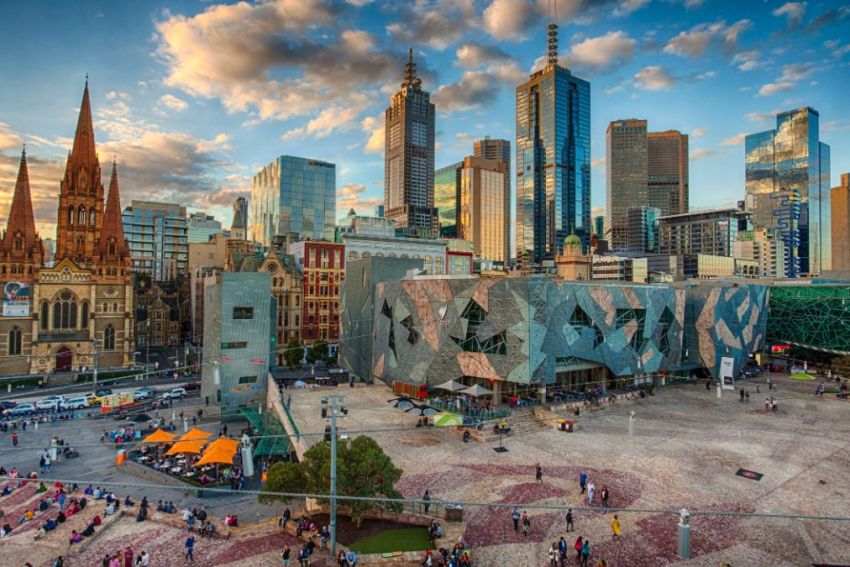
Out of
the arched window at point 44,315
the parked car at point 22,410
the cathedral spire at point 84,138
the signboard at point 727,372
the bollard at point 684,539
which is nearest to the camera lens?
the bollard at point 684,539

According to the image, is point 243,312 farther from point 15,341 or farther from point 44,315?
point 15,341

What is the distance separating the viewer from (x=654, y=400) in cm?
5153

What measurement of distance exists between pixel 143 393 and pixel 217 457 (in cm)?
3384

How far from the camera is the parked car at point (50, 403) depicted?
54781 millimetres

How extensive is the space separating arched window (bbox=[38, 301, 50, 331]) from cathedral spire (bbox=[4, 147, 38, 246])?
32.8ft

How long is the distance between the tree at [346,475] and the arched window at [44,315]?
73.7 meters

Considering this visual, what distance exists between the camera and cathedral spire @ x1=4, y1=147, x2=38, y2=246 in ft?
258

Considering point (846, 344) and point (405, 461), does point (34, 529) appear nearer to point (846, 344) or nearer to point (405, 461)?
point (405, 461)

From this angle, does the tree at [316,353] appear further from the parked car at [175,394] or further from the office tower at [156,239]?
the office tower at [156,239]

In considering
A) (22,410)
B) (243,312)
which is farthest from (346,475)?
(22,410)

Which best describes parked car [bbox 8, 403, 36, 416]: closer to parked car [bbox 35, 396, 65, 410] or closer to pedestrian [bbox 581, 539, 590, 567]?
parked car [bbox 35, 396, 65, 410]

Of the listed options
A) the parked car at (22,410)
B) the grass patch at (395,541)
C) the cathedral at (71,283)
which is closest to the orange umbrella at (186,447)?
the grass patch at (395,541)

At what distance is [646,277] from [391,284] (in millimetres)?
144178

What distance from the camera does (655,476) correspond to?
29.9m
